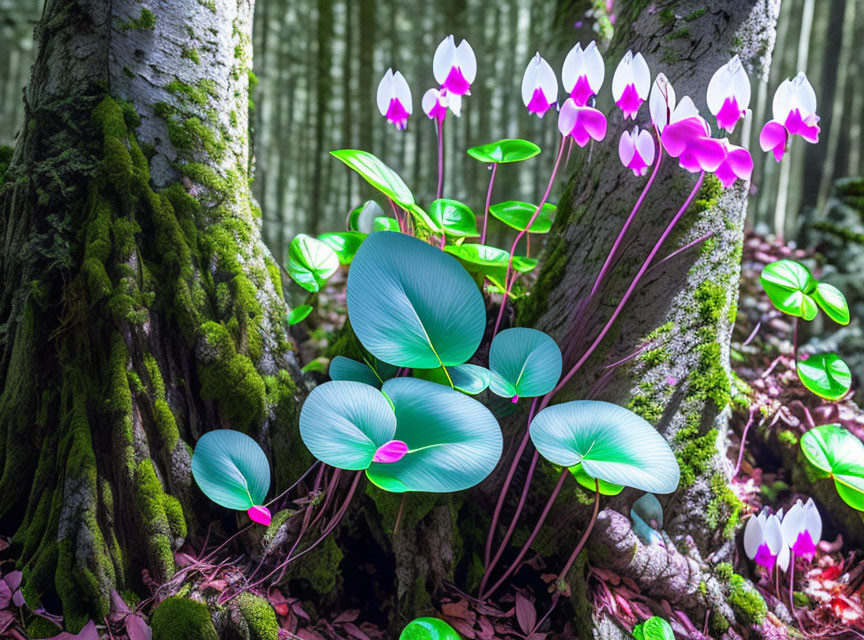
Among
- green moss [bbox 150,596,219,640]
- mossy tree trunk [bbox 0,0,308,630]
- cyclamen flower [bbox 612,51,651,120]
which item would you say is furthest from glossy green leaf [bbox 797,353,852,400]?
green moss [bbox 150,596,219,640]

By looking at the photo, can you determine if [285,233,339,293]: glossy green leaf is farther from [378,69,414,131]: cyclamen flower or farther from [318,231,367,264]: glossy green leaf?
[378,69,414,131]: cyclamen flower

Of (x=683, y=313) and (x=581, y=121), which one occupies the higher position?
(x=581, y=121)

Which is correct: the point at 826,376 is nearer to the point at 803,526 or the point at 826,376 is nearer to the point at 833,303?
the point at 833,303

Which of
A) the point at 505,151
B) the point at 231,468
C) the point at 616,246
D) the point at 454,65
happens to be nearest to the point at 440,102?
the point at 454,65

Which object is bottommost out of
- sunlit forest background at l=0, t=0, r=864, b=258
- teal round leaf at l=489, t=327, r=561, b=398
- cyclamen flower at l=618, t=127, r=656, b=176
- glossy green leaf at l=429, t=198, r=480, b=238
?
teal round leaf at l=489, t=327, r=561, b=398

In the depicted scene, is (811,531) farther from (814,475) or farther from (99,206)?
(99,206)

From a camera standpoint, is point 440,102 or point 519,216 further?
point 519,216

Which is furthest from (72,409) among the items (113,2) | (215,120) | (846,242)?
(846,242)
